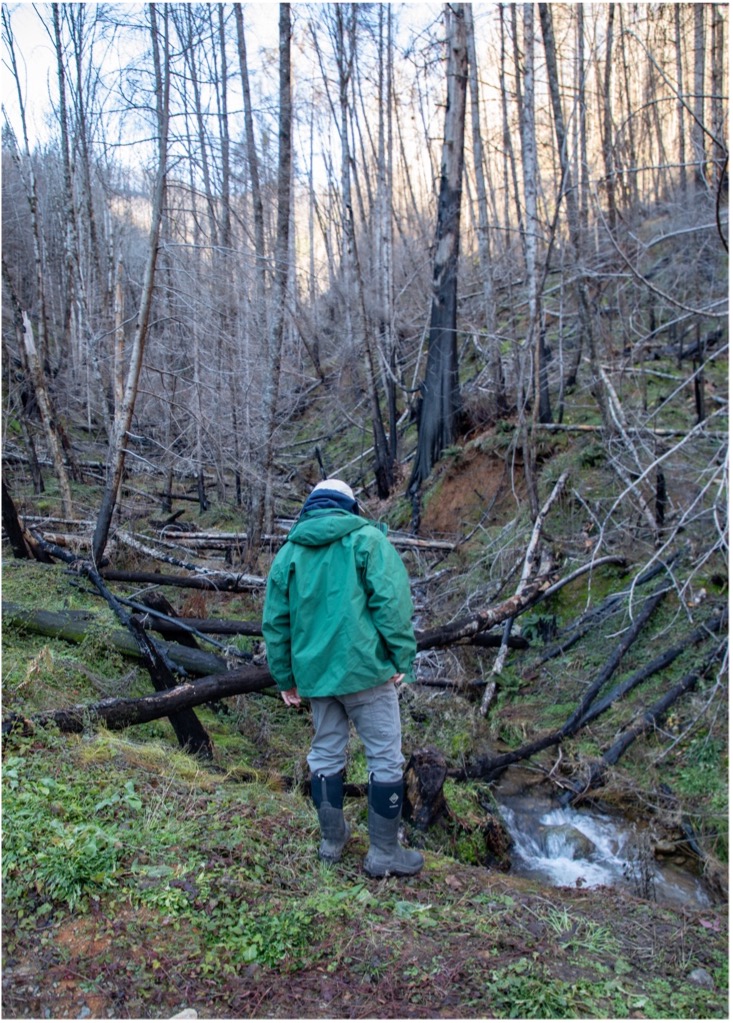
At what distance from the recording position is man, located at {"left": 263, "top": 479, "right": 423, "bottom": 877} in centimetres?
373

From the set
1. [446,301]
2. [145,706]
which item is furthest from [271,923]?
[446,301]

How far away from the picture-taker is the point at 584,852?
5648 mm

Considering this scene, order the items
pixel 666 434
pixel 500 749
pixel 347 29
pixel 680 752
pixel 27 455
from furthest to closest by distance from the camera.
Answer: pixel 347 29 → pixel 27 455 → pixel 666 434 → pixel 500 749 → pixel 680 752

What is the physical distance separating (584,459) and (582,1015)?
28.5 feet

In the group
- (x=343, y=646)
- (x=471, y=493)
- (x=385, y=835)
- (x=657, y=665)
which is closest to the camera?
(x=343, y=646)

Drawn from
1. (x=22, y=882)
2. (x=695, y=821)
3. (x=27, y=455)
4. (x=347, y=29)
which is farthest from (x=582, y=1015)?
(x=347, y=29)

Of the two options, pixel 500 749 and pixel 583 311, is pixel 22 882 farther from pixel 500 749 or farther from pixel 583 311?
pixel 583 311

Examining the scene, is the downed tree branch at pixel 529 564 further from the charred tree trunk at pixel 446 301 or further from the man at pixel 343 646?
the man at pixel 343 646

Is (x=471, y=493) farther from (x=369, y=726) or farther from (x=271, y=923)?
(x=271, y=923)

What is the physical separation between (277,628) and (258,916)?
139 centimetres

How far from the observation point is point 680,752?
20.6 ft

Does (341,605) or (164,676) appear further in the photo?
(164,676)

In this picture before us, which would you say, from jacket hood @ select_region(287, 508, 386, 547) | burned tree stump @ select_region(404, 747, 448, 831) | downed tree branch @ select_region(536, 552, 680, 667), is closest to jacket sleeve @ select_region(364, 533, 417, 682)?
jacket hood @ select_region(287, 508, 386, 547)

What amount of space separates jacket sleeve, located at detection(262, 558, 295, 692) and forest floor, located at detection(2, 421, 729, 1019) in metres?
0.86
